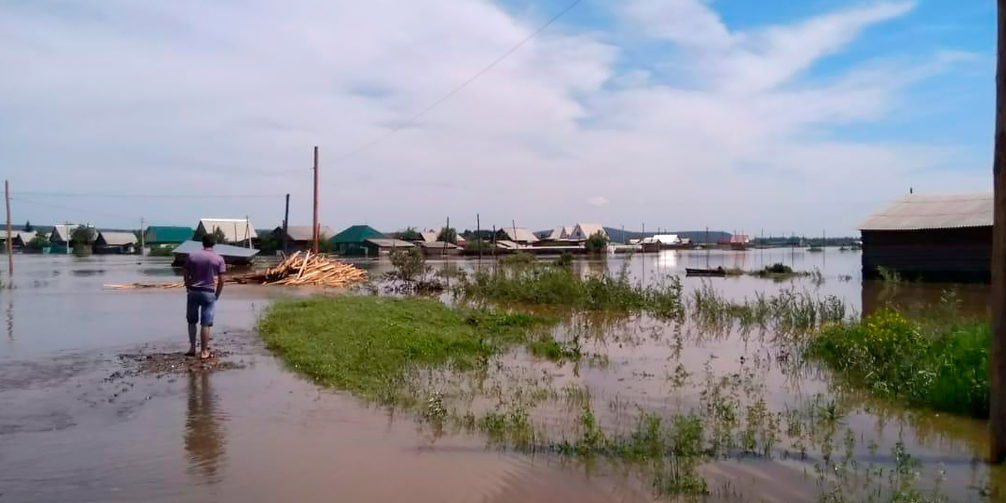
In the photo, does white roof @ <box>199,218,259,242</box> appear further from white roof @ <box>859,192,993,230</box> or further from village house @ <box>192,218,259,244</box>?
white roof @ <box>859,192,993,230</box>

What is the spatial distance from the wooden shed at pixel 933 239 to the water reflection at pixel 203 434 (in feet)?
91.0

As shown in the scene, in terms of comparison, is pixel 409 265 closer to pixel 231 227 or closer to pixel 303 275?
pixel 303 275

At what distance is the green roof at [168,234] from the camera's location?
262 feet

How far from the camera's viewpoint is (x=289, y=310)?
1433cm

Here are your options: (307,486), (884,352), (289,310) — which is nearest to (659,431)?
(307,486)

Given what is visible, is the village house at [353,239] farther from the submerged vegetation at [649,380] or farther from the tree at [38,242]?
the submerged vegetation at [649,380]

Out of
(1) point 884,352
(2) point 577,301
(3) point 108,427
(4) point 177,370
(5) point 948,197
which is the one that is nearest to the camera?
(3) point 108,427

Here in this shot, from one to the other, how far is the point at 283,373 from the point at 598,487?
5027 mm

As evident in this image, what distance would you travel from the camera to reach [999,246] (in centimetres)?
499

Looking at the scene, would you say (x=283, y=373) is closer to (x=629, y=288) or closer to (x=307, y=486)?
(x=307, y=486)

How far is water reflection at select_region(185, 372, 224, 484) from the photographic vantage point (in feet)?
16.1

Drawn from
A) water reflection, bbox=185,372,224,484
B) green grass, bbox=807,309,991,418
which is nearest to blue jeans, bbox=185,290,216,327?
water reflection, bbox=185,372,224,484

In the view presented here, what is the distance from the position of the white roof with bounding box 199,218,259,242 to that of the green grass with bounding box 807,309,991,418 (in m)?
57.4

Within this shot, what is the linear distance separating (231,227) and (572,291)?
170ft
